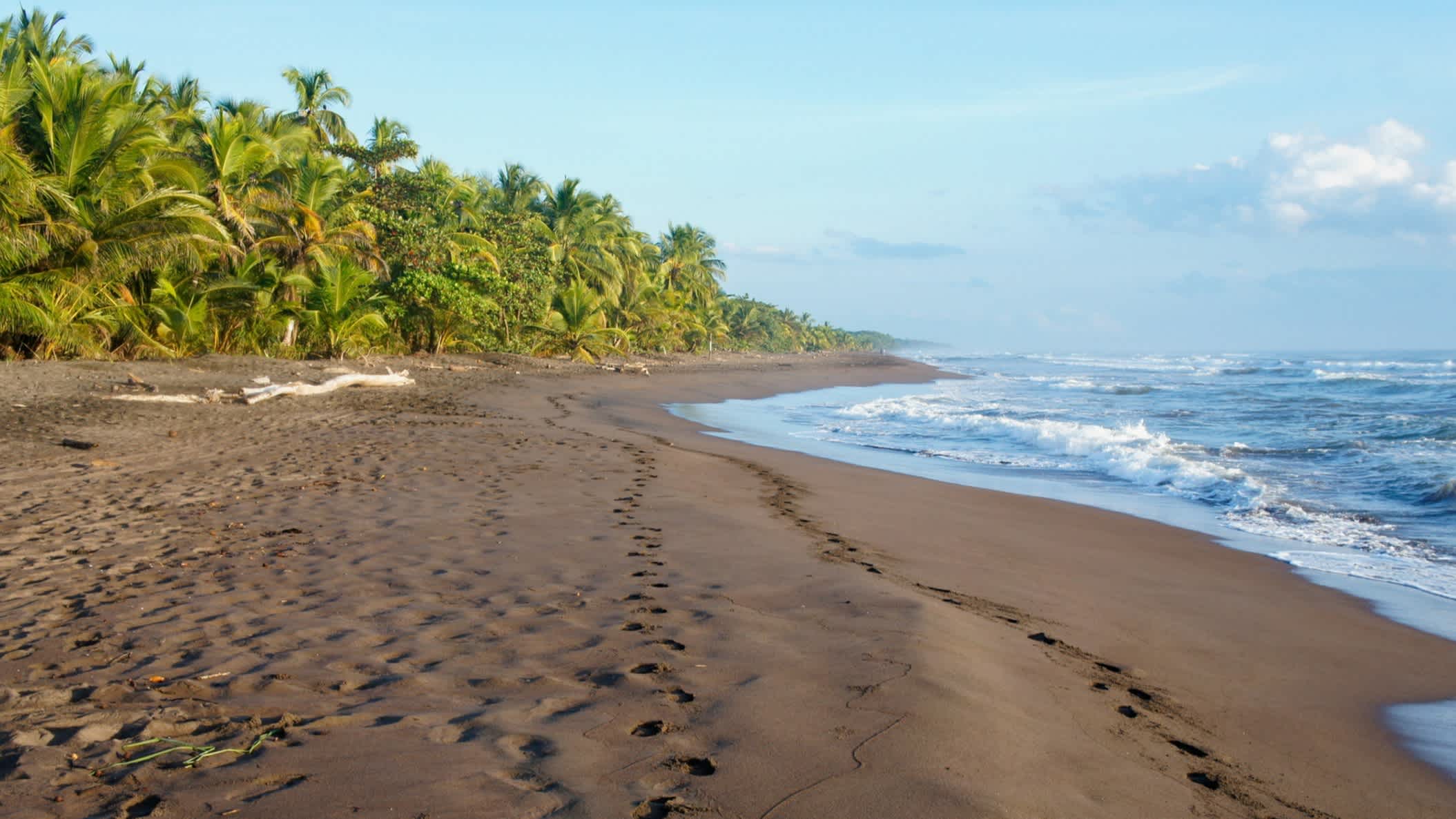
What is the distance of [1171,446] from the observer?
1564 centimetres

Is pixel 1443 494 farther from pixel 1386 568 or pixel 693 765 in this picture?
pixel 693 765

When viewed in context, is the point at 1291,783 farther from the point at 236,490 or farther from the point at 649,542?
the point at 236,490

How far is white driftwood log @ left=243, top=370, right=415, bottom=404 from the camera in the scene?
1387 centimetres

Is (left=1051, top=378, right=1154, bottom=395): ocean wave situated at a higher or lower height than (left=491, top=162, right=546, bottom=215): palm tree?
lower

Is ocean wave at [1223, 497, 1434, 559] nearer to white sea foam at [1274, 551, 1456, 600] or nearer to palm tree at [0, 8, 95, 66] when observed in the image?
white sea foam at [1274, 551, 1456, 600]

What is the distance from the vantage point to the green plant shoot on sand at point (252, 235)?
48.9 ft

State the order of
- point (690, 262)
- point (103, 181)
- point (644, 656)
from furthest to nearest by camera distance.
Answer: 1. point (690, 262)
2. point (103, 181)
3. point (644, 656)

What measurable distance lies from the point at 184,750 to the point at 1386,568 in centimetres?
884

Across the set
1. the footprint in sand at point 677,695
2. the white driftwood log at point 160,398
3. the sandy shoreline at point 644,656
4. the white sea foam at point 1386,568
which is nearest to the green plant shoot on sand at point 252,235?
the white driftwood log at point 160,398

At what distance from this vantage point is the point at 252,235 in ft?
65.4

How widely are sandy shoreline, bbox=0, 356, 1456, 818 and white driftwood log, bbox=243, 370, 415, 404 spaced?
16.3 feet

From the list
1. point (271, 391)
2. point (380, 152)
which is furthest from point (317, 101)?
point (271, 391)

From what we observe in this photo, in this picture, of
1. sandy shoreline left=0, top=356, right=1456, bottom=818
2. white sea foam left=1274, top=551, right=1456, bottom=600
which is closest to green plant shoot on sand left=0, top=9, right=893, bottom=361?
sandy shoreline left=0, top=356, right=1456, bottom=818

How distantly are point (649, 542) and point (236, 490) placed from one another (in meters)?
3.84
